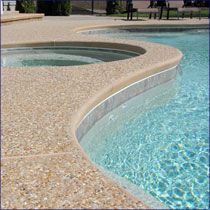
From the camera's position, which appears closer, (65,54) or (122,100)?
(122,100)

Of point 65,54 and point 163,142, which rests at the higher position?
point 65,54

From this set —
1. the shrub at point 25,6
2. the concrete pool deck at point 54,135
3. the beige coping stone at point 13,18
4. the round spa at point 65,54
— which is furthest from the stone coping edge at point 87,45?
the shrub at point 25,6

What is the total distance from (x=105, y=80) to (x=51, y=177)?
3.49 metres

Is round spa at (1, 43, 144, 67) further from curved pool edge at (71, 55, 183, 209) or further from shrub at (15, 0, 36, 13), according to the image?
shrub at (15, 0, 36, 13)

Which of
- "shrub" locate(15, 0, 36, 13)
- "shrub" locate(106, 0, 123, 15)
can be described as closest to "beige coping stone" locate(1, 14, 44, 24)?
"shrub" locate(15, 0, 36, 13)

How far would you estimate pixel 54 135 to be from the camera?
4.09 meters

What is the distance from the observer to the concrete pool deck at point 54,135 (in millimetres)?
2896

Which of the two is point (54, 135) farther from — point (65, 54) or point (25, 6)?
point (25, 6)

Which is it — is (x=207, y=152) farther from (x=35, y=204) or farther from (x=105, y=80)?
(x=35, y=204)

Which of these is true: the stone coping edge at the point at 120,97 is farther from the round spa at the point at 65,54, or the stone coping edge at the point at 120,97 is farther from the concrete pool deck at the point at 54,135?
the round spa at the point at 65,54

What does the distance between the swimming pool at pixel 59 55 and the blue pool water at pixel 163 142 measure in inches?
106

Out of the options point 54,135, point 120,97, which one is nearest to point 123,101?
point 120,97

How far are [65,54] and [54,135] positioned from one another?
22.6 ft

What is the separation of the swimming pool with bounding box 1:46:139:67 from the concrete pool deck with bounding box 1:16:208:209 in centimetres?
214
